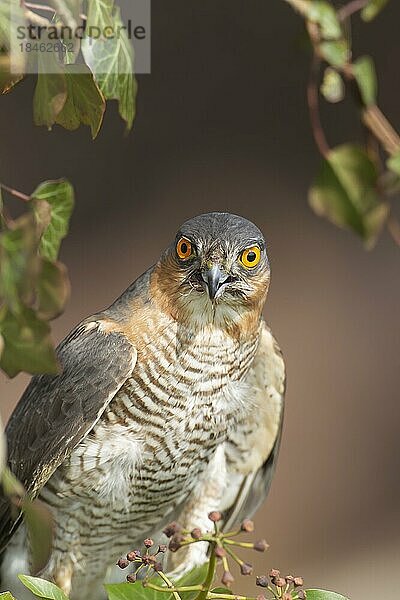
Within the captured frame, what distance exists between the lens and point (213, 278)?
5.59 ft

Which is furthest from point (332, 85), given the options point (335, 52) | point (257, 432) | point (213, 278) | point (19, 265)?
point (257, 432)

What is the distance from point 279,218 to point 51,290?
12.0 feet

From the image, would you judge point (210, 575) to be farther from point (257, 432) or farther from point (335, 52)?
point (257, 432)

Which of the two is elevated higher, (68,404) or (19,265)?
(19,265)

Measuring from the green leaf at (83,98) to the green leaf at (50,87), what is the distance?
0.04 meters

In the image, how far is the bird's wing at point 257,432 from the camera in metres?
2.05

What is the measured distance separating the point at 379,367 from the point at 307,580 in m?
0.91

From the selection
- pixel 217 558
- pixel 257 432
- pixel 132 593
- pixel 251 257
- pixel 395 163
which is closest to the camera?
pixel 395 163

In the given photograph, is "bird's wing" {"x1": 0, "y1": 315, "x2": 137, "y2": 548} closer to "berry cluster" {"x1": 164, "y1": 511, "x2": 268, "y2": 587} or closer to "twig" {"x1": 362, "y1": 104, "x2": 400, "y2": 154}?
"berry cluster" {"x1": 164, "y1": 511, "x2": 268, "y2": 587}

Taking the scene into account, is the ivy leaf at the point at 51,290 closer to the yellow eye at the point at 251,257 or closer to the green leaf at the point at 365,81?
the green leaf at the point at 365,81

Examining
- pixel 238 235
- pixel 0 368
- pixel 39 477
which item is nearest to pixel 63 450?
pixel 39 477

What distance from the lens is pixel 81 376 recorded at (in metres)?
1.82

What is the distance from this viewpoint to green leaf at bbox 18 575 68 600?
1.03m

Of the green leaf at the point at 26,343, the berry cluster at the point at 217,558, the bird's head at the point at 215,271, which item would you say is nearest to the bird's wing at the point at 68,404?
the bird's head at the point at 215,271
